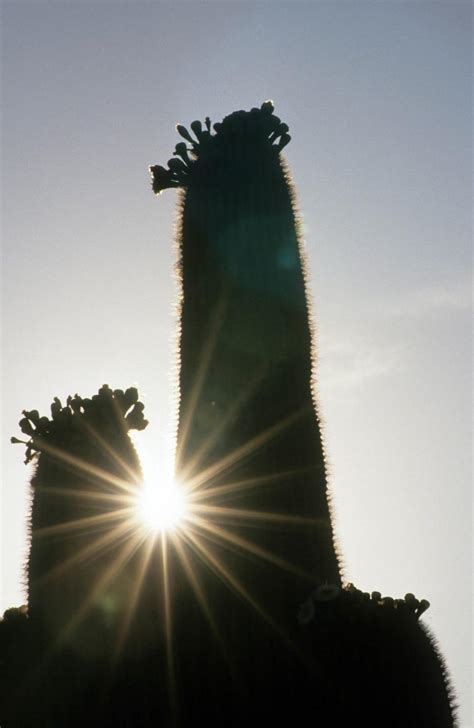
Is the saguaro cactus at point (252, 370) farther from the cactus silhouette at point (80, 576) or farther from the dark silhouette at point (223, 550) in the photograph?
the cactus silhouette at point (80, 576)

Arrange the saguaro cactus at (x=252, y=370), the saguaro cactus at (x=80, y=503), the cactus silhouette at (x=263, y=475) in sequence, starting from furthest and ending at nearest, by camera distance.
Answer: the saguaro cactus at (x=80, y=503) < the saguaro cactus at (x=252, y=370) < the cactus silhouette at (x=263, y=475)

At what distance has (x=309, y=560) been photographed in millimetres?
5551

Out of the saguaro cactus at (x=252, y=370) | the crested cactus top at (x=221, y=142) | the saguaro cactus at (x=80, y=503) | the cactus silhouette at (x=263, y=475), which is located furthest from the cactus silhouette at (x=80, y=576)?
the crested cactus top at (x=221, y=142)

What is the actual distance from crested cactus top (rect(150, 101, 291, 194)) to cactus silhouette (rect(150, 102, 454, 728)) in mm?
12

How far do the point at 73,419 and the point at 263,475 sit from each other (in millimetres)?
1955

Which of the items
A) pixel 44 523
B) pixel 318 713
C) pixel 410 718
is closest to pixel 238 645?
pixel 318 713

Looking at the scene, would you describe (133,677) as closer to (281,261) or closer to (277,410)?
(277,410)

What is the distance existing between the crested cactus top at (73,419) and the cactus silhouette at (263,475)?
0.95 m

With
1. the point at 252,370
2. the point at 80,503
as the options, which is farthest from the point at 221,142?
the point at 80,503

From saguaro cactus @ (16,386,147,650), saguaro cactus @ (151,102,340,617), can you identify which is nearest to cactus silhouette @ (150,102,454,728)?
saguaro cactus @ (151,102,340,617)

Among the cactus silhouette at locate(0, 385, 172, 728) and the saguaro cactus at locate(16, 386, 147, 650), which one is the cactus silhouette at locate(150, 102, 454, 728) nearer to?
the cactus silhouette at locate(0, 385, 172, 728)

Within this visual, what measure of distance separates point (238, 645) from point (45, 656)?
177 centimetres

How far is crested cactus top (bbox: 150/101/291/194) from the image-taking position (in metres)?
6.38

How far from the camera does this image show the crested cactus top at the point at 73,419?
6.76 metres
